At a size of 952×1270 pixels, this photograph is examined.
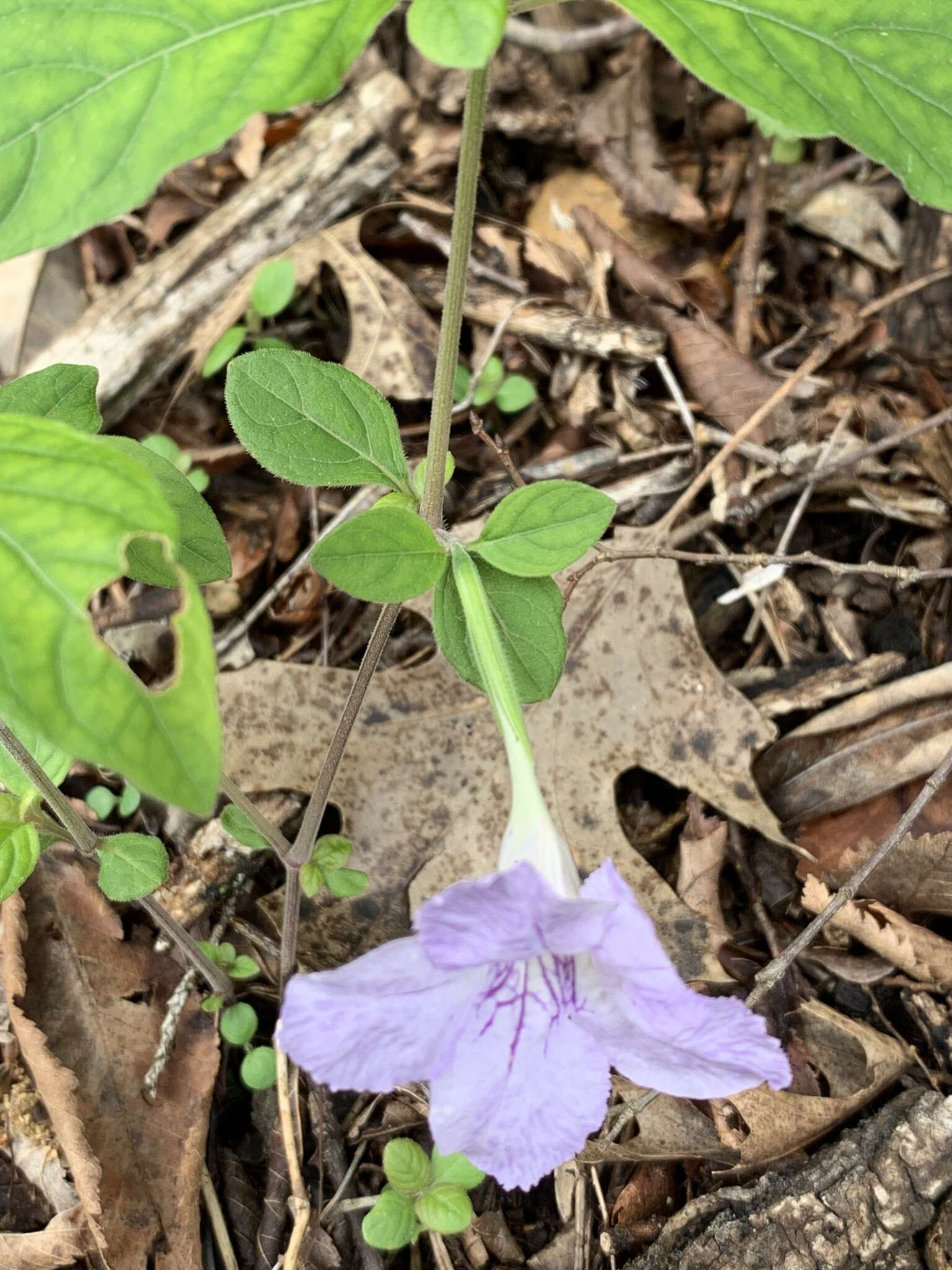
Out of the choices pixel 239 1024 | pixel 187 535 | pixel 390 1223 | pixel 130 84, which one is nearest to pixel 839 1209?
pixel 390 1223

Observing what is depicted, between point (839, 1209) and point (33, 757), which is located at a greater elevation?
point (33, 757)

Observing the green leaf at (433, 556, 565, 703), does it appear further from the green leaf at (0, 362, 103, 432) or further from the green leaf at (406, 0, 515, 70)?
the green leaf at (406, 0, 515, 70)

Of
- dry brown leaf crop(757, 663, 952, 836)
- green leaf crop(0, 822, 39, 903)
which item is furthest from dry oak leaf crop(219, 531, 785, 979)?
green leaf crop(0, 822, 39, 903)

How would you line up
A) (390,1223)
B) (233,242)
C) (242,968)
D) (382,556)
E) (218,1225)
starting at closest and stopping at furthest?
(382,556) < (390,1223) < (218,1225) < (242,968) < (233,242)

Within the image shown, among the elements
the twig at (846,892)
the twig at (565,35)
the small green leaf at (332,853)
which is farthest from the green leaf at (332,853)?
the twig at (565,35)

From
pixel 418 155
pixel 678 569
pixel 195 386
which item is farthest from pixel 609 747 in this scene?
pixel 418 155

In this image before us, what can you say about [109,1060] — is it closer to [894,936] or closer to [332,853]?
[332,853]

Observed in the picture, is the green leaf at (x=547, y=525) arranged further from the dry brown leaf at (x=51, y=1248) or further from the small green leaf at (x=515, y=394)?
the dry brown leaf at (x=51, y=1248)
